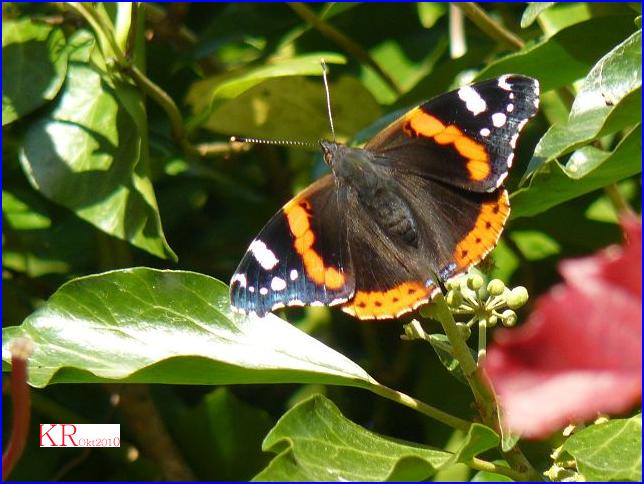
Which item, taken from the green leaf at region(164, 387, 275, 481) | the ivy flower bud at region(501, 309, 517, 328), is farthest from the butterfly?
the green leaf at region(164, 387, 275, 481)

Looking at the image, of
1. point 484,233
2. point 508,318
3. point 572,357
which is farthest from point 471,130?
point 572,357

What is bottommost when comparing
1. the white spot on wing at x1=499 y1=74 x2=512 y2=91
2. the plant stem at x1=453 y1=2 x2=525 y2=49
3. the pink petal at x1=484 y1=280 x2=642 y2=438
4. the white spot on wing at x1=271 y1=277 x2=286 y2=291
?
the white spot on wing at x1=271 y1=277 x2=286 y2=291

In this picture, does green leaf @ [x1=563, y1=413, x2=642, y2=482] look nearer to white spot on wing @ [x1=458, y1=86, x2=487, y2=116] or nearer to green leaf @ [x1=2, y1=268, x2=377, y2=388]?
green leaf @ [x1=2, y1=268, x2=377, y2=388]

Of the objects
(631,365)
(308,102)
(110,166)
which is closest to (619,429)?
(631,365)

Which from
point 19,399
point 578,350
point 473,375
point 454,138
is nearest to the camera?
point 578,350

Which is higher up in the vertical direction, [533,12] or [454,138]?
[533,12]

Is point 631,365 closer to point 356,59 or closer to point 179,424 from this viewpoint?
point 179,424

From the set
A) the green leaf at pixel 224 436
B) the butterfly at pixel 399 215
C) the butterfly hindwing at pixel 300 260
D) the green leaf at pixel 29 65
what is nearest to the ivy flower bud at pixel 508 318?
the butterfly at pixel 399 215

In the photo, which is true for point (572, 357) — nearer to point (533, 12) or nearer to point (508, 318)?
point (508, 318)
